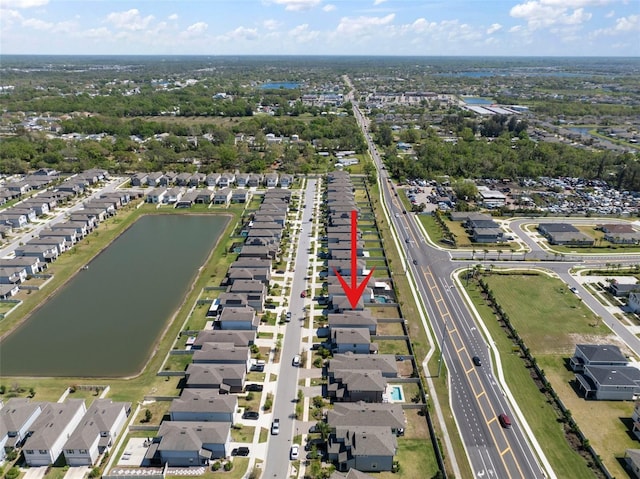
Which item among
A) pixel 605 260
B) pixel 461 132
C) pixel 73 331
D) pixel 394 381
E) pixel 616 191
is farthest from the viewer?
pixel 461 132

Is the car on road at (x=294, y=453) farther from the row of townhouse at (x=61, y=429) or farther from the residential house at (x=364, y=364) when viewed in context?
the row of townhouse at (x=61, y=429)

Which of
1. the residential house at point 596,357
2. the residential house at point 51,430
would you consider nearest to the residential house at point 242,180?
the residential house at point 51,430

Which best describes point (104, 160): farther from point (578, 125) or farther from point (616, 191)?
point (578, 125)

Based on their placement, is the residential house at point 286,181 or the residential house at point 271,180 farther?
the residential house at point 271,180

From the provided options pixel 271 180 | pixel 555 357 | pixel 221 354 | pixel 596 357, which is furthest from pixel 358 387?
pixel 271 180

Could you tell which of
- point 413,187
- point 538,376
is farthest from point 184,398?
point 413,187
